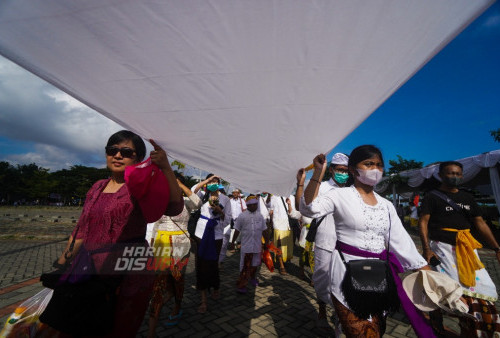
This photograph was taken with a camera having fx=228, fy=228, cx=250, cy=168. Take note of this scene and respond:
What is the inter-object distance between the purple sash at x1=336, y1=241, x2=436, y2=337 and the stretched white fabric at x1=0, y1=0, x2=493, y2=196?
108 centimetres

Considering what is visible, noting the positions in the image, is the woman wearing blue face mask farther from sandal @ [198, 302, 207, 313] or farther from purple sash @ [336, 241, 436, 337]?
purple sash @ [336, 241, 436, 337]

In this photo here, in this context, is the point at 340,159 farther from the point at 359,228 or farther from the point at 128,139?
the point at 128,139

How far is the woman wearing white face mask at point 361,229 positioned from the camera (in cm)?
178

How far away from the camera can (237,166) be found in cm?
184

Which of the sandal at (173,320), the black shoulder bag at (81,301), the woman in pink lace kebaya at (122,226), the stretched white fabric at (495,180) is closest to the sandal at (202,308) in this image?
the sandal at (173,320)

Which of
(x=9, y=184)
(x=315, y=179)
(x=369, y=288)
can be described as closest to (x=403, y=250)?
(x=369, y=288)

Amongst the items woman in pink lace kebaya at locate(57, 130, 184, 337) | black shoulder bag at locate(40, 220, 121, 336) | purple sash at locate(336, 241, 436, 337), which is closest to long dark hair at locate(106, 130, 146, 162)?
woman in pink lace kebaya at locate(57, 130, 184, 337)

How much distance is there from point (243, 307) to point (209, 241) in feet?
4.14

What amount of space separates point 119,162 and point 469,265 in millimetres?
3897

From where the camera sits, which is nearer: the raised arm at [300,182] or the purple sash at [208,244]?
the raised arm at [300,182]

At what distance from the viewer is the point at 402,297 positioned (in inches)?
68.1

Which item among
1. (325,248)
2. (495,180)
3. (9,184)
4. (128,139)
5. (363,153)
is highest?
(495,180)

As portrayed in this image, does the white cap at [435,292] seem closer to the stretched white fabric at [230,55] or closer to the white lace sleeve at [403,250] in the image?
the white lace sleeve at [403,250]

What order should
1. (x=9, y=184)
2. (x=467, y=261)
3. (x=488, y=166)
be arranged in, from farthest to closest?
(x=9, y=184) < (x=488, y=166) < (x=467, y=261)
